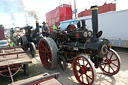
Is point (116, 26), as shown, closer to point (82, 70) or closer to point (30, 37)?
point (82, 70)

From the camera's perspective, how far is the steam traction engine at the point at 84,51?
2.73 metres

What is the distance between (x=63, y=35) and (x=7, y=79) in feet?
7.08

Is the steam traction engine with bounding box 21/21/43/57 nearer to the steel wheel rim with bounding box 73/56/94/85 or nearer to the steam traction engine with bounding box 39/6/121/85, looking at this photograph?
Answer: the steam traction engine with bounding box 39/6/121/85

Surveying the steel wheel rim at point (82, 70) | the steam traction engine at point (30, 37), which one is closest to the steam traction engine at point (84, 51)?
the steel wheel rim at point (82, 70)

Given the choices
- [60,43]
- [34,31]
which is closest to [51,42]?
[60,43]

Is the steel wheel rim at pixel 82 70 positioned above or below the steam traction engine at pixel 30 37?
below

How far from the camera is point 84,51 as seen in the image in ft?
10.3

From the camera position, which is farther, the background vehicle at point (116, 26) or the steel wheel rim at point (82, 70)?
the background vehicle at point (116, 26)

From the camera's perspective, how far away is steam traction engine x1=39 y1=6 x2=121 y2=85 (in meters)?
2.73

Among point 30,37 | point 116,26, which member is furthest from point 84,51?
point 30,37

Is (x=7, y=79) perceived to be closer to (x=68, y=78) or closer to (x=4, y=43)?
(x=68, y=78)

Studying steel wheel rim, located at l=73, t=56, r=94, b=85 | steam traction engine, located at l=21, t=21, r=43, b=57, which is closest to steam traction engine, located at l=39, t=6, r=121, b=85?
steel wheel rim, located at l=73, t=56, r=94, b=85

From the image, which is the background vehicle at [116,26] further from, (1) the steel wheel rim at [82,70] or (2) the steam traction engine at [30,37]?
(1) the steel wheel rim at [82,70]

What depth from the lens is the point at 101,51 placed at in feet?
9.00
